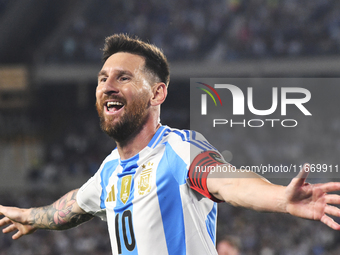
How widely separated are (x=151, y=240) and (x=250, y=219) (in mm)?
11507

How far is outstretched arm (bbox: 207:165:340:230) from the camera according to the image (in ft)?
5.38

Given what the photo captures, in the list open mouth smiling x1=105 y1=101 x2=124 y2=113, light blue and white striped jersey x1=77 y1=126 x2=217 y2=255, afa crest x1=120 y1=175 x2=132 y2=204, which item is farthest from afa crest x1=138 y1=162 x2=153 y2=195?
open mouth smiling x1=105 y1=101 x2=124 y2=113

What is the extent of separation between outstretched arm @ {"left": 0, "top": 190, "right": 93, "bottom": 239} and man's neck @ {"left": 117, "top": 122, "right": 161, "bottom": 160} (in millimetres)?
774

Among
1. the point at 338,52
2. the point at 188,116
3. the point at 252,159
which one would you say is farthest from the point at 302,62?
the point at 188,116

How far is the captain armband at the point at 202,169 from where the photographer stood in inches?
86.3

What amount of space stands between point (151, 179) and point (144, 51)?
995 millimetres

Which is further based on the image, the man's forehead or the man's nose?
the man's forehead

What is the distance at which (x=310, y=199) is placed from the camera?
1692 millimetres

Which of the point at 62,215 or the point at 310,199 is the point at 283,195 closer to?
the point at 310,199

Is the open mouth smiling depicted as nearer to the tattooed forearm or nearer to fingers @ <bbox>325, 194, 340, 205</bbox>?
the tattooed forearm

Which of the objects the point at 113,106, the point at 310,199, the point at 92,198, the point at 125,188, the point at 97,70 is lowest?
the point at 92,198

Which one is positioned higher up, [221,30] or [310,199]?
[221,30]

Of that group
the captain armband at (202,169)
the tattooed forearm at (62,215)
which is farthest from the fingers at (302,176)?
the tattooed forearm at (62,215)

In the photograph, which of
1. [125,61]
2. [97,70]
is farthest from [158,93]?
[97,70]
